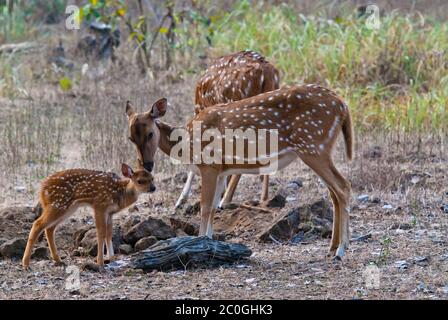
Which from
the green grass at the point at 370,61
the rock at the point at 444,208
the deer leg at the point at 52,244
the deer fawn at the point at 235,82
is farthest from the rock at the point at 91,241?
the green grass at the point at 370,61

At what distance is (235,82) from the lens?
1104 cm

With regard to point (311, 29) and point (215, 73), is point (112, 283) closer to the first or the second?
point (215, 73)

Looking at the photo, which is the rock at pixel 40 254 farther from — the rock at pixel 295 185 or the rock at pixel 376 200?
the rock at pixel 376 200

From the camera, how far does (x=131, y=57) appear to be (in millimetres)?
17188

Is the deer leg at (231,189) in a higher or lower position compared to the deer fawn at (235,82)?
lower

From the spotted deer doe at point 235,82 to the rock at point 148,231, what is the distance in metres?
1.31

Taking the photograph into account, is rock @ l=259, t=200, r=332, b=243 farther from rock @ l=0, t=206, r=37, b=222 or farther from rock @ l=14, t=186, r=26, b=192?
rock @ l=14, t=186, r=26, b=192

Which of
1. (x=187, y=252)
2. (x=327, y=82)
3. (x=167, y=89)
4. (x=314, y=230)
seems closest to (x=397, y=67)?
(x=327, y=82)

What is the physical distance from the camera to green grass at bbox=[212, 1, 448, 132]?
1396 centimetres

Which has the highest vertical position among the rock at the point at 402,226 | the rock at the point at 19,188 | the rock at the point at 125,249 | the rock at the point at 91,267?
the rock at the point at 91,267

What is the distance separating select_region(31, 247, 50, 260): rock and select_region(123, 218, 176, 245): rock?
2.38ft

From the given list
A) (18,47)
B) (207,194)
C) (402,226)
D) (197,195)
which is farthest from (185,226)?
(18,47)

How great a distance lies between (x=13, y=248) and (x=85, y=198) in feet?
2.50

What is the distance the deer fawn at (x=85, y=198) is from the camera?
353 inches
